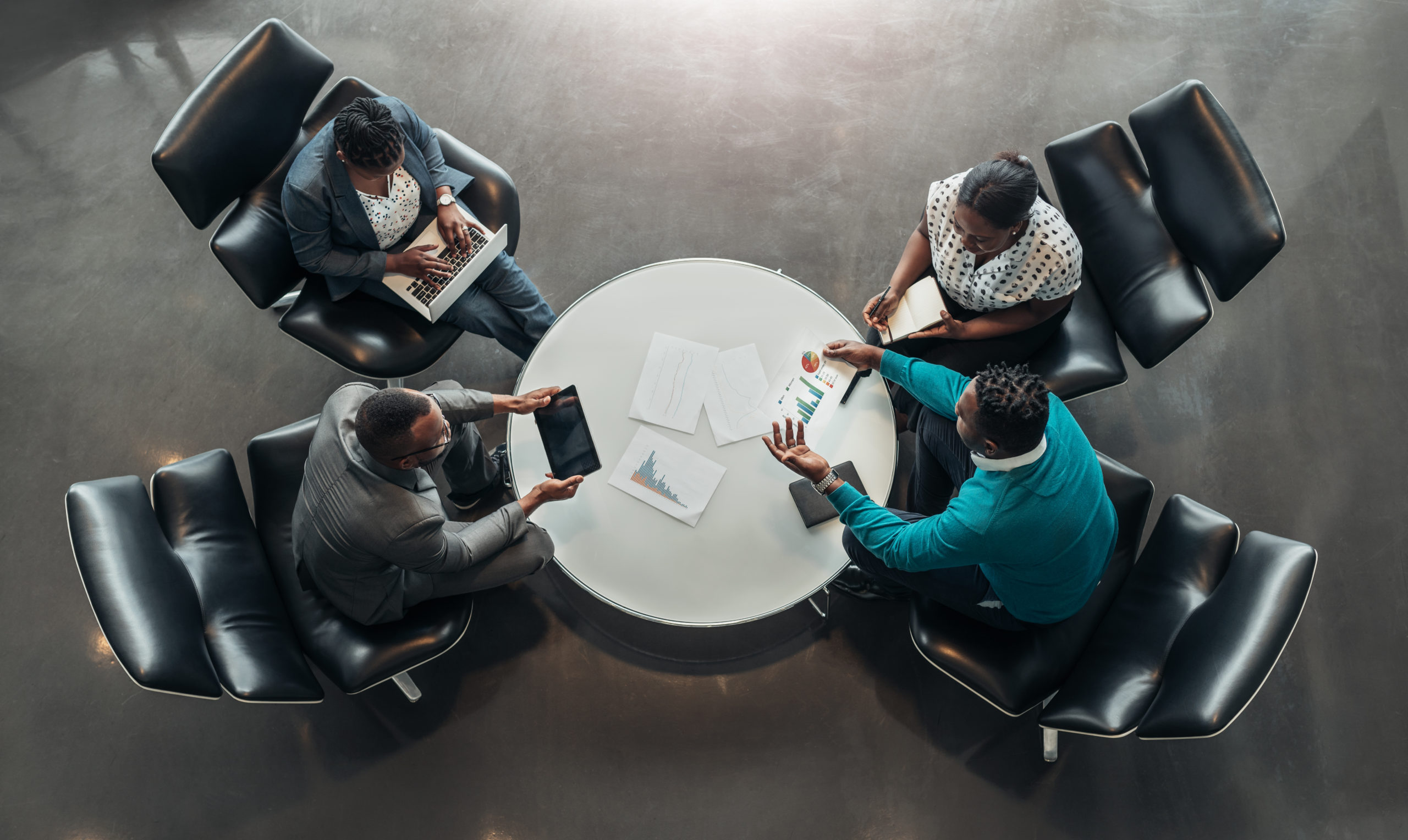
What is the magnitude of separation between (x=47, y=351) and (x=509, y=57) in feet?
8.36

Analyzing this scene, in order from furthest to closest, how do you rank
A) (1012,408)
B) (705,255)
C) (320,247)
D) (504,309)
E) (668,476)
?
(705,255)
(504,309)
(320,247)
(668,476)
(1012,408)

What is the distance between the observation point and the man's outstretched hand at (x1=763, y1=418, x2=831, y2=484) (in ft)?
7.38

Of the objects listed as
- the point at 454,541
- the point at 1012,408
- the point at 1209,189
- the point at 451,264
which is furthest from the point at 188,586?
the point at 1209,189

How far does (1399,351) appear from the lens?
132 inches

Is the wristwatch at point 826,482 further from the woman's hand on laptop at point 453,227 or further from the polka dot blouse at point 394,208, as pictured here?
the polka dot blouse at point 394,208

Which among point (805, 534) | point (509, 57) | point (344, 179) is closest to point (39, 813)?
point (344, 179)

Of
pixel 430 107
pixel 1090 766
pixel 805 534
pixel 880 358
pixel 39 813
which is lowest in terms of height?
pixel 39 813

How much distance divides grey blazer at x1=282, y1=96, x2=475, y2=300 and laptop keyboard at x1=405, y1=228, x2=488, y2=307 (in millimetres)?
131

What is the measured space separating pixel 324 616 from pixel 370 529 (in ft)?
1.70

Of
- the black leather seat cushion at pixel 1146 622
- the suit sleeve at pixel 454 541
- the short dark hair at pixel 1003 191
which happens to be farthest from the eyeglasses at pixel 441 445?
the black leather seat cushion at pixel 1146 622

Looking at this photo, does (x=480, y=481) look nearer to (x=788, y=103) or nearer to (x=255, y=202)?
(x=255, y=202)

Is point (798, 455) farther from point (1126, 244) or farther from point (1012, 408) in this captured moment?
point (1126, 244)

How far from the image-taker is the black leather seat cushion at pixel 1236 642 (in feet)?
6.04

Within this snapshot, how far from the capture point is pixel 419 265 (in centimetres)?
262
